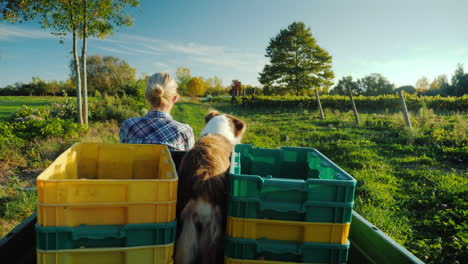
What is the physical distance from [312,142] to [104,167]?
23.9ft

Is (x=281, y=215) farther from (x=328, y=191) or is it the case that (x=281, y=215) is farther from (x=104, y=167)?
(x=104, y=167)

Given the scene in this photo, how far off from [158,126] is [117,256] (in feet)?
5.74

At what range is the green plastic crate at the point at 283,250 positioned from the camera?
5.06 feet

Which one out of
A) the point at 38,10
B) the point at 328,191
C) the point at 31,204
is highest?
the point at 38,10

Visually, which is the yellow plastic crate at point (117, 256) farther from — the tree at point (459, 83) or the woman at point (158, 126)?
the tree at point (459, 83)

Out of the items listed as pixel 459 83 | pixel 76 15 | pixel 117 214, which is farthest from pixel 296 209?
pixel 459 83

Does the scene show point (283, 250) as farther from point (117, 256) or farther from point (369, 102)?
point (369, 102)

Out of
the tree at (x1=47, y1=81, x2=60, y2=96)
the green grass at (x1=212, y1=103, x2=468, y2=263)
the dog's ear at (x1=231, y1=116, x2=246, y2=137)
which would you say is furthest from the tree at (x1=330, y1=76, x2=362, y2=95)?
the tree at (x1=47, y1=81, x2=60, y2=96)

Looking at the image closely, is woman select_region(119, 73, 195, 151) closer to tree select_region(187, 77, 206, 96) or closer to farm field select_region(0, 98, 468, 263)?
farm field select_region(0, 98, 468, 263)

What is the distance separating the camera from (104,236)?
4.41 feet

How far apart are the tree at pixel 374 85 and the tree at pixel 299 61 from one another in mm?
9196

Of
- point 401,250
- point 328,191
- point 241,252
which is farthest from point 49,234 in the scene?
point 401,250

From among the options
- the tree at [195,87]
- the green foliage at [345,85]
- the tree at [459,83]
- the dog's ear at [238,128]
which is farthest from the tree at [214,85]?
the dog's ear at [238,128]

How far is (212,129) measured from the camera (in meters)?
3.22
